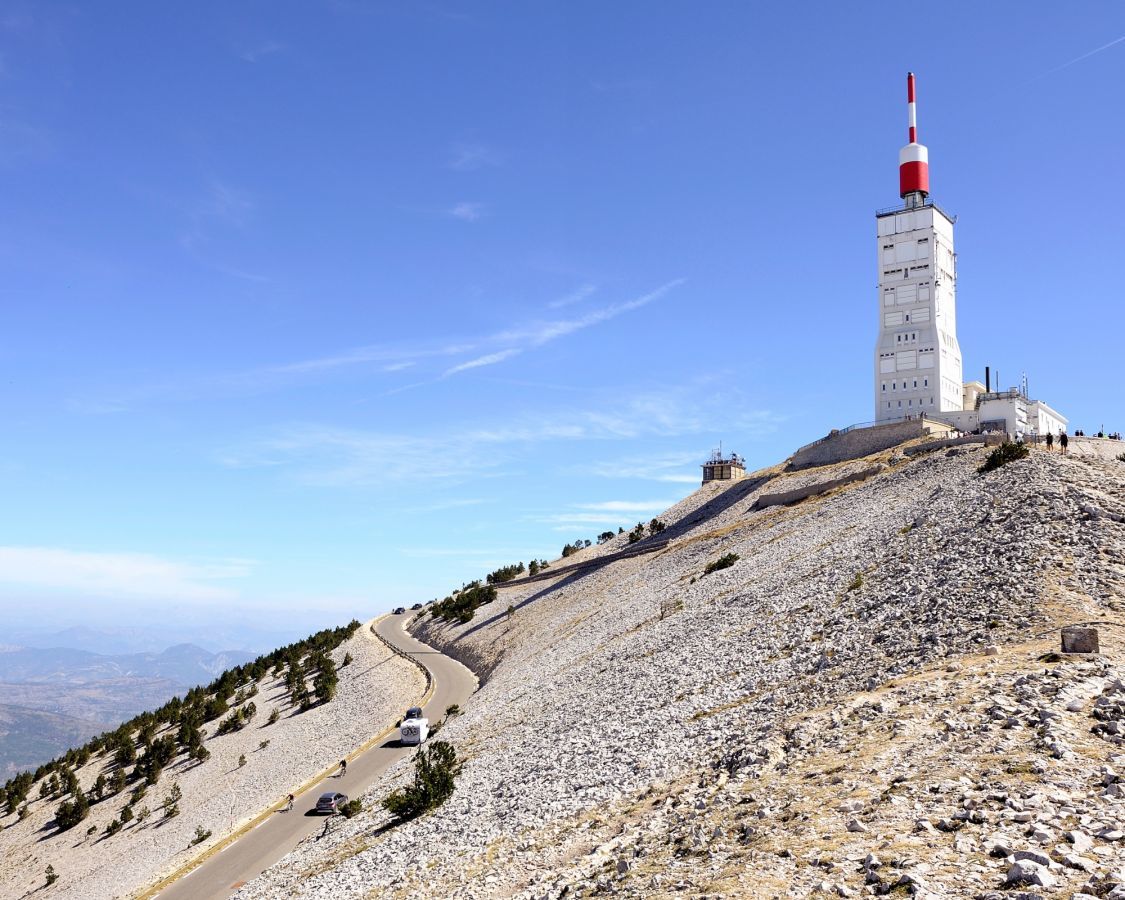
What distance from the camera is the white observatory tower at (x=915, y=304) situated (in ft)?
299

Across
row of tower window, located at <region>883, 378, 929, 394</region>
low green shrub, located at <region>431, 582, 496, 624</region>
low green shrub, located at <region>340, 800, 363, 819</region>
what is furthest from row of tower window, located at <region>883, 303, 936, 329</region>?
low green shrub, located at <region>340, 800, 363, 819</region>

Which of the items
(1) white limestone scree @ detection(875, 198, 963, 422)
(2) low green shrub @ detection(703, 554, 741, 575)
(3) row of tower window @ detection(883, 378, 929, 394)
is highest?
(1) white limestone scree @ detection(875, 198, 963, 422)

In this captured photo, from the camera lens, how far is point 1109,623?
24188 mm

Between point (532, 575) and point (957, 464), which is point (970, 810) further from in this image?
point (532, 575)

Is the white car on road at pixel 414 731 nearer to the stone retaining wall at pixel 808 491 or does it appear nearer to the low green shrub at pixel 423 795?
the low green shrub at pixel 423 795

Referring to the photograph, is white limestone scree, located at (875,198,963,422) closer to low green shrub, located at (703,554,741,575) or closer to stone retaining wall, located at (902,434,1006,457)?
stone retaining wall, located at (902,434,1006,457)

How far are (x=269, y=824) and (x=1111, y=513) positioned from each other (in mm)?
38608

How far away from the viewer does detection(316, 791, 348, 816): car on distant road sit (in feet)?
121

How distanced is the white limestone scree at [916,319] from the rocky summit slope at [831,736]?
44635 millimetres

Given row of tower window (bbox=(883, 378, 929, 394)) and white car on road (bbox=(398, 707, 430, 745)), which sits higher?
row of tower window (bbox=(883, 378, 929, 394))

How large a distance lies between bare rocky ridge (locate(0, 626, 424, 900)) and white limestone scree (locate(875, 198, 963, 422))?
197 feet

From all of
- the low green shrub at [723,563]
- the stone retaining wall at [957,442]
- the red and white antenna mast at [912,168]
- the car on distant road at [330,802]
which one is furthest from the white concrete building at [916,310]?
the car on distant road at [330,802]

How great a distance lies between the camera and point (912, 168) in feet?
316

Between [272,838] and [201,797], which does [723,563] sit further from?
[201,797]
